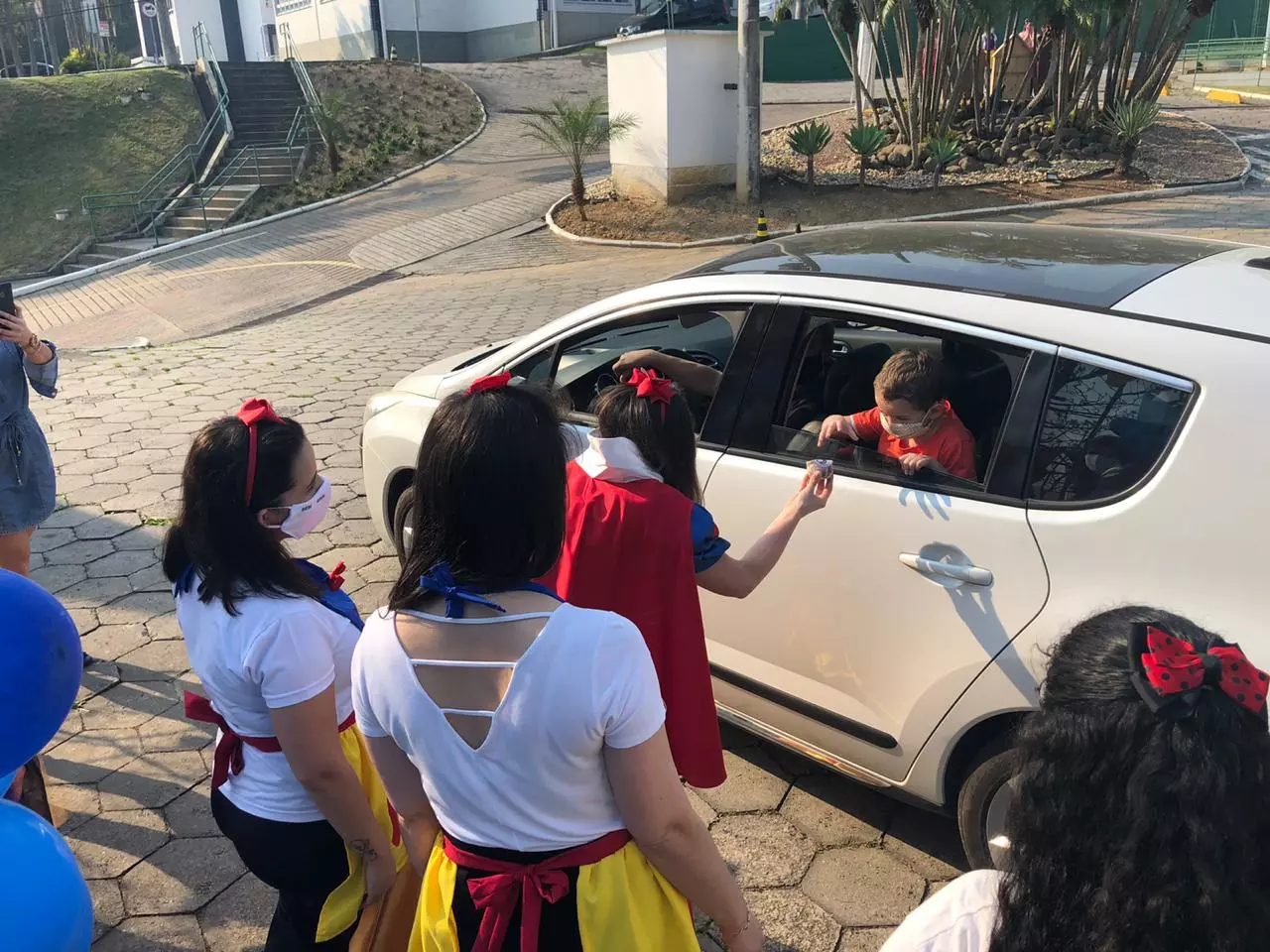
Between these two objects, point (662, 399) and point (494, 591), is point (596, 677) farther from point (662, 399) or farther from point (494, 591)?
point (662, 399)

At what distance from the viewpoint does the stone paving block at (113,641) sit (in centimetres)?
429

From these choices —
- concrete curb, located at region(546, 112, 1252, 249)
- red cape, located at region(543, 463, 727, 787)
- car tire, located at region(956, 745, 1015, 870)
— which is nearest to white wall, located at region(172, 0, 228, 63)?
concrete curb, located at region(546, 112, 1252, 249)

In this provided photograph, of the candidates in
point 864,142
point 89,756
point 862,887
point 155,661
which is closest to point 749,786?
point 862,887

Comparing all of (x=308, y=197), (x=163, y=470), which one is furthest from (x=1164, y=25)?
(x=163, y=470)

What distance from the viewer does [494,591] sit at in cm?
151

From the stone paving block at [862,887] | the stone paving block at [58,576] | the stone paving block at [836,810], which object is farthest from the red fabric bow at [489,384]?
the stone paving block at [58,576]

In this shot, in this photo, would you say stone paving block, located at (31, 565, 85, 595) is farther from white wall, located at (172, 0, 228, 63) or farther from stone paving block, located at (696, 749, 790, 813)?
white wall, located at (172, 0, 228, 63)

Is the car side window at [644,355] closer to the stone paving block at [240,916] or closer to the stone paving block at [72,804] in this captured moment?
the stone paving block at [240,916]

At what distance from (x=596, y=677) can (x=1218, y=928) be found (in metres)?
0.81

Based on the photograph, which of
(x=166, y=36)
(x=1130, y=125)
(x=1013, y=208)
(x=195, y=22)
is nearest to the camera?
(x=1013, y=208)

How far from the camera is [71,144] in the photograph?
22.4 m

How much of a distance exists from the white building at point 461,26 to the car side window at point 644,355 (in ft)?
98.6

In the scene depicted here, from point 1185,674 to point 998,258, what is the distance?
2.11 metres

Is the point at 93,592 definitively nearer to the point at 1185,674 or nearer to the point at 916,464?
the point at 916,464
